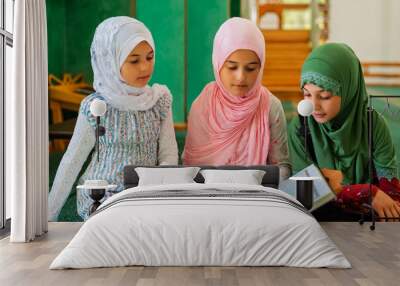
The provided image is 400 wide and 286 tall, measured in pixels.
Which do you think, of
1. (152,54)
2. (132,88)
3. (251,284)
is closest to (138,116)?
(132,88)

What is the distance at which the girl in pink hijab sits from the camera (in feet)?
21.3

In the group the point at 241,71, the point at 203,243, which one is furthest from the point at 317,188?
the point at 203,243

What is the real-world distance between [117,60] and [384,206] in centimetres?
324

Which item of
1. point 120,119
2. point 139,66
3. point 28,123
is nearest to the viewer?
point 28,123

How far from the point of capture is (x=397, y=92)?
6.74 metres

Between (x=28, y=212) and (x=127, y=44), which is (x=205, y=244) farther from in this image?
(x=127, y=44)

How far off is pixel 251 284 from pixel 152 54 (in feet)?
11.8

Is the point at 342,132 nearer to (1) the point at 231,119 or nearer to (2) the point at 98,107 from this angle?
(1) the point at 231,119

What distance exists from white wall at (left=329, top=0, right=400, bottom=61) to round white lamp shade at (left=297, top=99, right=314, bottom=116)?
0.83 metres

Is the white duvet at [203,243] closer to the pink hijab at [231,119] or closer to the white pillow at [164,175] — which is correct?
the white pillow at [164,175]

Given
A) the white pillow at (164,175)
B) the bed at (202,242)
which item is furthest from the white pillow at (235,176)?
the bed at (202,242)

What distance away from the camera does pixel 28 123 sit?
210 inches

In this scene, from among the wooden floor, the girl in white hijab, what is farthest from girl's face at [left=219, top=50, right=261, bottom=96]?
the wooden floor

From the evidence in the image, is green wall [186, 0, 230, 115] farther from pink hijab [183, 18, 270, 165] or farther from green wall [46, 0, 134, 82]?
green wall [46, 0, 134, 82]
